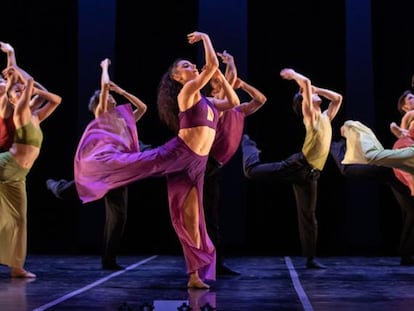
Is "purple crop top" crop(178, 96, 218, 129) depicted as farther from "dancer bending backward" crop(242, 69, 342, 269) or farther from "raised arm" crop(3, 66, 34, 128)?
"dancer bending backward" crop(242, 69, 342, 269)

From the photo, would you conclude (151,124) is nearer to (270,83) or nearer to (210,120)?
(270,83)

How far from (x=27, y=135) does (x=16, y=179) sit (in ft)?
1.12

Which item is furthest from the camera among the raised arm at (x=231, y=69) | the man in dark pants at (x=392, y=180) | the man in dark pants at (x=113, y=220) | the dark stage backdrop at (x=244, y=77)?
the dark stage backdrop at (x=244, y=77)

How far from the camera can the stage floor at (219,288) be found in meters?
3.21

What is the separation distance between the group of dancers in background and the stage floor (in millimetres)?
250

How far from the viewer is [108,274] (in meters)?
4.88

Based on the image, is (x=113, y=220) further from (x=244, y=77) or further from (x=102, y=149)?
(x=244, y=77)

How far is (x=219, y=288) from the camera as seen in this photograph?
13.0 feet

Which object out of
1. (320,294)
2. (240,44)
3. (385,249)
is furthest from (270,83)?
(320,294)

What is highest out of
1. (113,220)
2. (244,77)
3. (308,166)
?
(244,77)

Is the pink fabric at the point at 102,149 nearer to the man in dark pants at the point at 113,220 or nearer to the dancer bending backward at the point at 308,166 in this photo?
the man in dark pants at the point at 113,220

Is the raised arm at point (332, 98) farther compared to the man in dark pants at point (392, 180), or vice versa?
the man in dark pants at point (392, 180)

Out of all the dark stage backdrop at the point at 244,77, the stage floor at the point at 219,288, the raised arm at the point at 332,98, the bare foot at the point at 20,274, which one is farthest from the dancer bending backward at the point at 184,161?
the dark stage backdrop at the point at 244,77

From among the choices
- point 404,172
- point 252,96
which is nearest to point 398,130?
point 404,172
